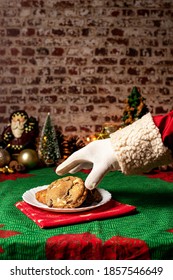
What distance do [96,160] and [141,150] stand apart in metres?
0.15

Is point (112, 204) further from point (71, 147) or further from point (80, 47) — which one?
point (80, 47)

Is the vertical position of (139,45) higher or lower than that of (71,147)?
higher

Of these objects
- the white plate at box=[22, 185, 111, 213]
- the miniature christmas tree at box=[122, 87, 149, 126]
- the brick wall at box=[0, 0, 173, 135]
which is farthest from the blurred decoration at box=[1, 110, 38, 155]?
the white plate at box=[22, 185, 111, 213]

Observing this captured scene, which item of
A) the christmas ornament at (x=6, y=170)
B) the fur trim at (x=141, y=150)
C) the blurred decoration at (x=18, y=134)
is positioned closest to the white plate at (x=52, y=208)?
the fur trim at (x=141, y=150)

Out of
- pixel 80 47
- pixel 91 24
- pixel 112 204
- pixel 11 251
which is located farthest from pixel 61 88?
pixel 11 251

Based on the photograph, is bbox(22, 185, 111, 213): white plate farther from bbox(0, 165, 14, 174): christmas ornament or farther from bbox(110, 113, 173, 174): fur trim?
bbox(0, 165, 14, 174): christmas ornament

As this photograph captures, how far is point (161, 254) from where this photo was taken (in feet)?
3.41

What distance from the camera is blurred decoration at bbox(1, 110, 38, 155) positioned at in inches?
105

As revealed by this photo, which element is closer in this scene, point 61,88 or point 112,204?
point 112,204

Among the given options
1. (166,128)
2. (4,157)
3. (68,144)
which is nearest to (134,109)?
(68,144)

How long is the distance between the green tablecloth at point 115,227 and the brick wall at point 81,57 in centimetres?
145

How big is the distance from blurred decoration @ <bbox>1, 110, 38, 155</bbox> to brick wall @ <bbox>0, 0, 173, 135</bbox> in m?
0.35
